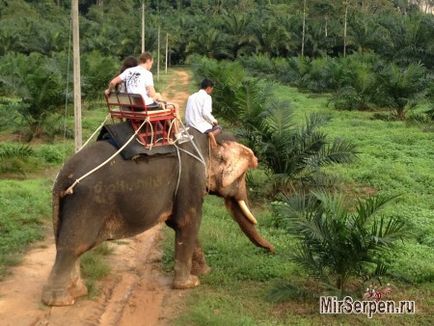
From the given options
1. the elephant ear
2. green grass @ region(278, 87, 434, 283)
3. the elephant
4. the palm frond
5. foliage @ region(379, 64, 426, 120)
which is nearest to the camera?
the elephant

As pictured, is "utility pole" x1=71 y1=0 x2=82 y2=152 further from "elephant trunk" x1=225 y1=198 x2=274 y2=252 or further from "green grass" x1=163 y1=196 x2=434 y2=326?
"elephant trunk" x1=225 y1=198 x2=274 y2=252

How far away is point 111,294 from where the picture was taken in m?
5.79

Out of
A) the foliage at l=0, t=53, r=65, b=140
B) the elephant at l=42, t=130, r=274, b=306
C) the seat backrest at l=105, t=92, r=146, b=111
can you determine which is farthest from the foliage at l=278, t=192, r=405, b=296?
the foliage at l=0, t=53, r=65, b=140

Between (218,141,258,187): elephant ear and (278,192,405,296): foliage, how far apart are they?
0.73m

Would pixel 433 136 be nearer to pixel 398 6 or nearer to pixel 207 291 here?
pixel 207 291

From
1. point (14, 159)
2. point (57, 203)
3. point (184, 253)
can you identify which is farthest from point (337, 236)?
point (14, 159)

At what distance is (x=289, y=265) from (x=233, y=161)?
47.8 inches

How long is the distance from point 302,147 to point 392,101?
28.0 ft

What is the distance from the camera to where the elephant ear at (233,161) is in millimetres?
6215

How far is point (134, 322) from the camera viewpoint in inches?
207

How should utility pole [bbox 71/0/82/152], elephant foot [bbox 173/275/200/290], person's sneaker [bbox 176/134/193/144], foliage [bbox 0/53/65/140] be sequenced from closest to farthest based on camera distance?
person's sneaker [bbox 176/134/193/144]
elephant foot [bbox 173/275/200/290]
utility pole [bbox 71/0/82/152]
foliage [bbox 0/53/65/140]

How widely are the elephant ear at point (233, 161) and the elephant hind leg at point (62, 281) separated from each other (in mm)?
1703

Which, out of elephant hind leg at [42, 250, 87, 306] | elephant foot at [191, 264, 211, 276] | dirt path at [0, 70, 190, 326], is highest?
elephant hind leg at [42, 250, 87, 306]

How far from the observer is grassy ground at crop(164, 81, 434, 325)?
17.3ft
